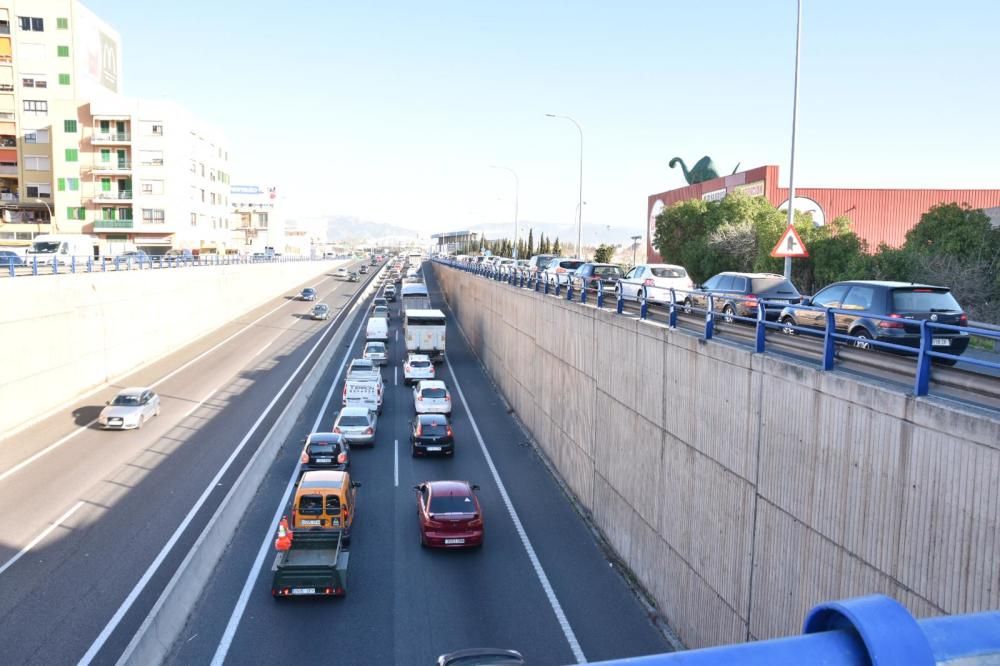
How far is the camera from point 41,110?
7744cm

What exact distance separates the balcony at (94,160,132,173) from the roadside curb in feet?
191

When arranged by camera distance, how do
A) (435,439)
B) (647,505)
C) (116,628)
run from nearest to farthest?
(116,628) < (647,505) < (435,439)

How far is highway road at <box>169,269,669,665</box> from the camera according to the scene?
14.9 m

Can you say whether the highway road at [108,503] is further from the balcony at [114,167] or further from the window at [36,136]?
the window at [36,136]

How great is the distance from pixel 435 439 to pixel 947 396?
A: 21.4 m

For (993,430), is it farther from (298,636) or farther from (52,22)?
(52,22)

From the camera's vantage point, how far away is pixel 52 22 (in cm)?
7650

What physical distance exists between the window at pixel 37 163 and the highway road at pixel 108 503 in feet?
157

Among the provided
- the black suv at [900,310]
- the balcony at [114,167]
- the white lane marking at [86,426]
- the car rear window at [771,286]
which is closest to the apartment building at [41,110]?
the balcony at [114,167]

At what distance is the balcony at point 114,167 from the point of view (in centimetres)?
7638

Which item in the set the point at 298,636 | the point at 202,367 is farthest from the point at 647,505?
the point at 202,367

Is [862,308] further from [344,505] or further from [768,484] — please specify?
[344,505]

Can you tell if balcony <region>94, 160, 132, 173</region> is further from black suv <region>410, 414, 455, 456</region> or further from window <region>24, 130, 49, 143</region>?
black suv <region>410, 414, 455, 456</region>

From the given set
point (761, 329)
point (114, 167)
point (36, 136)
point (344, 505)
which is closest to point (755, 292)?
point (761, 329)
